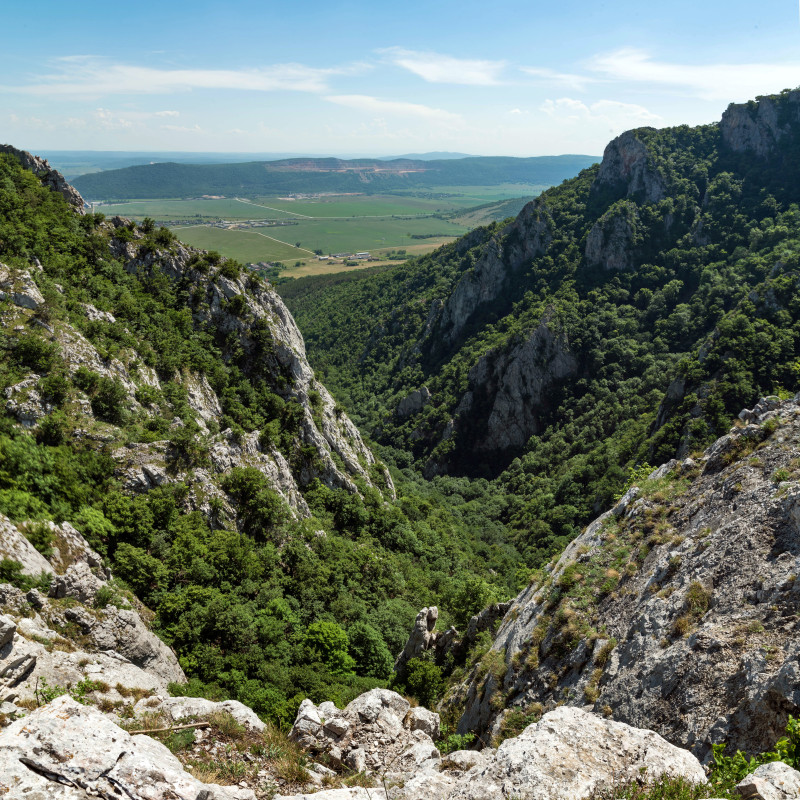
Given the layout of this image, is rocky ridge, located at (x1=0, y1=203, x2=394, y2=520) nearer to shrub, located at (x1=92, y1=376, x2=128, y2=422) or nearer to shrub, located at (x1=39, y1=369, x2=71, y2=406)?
shrub, located at (x1=39, y1=369, x2=71, y2=406)

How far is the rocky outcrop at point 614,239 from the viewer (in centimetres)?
11250

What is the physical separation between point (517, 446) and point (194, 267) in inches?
2921

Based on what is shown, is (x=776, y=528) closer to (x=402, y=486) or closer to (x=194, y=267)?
(x=194, y=267)

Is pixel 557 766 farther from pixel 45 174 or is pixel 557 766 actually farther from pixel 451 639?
pixel 45 174

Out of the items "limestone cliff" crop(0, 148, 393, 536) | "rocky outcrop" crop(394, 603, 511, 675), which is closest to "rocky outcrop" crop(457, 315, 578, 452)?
"limestone cliff" crop(0, 148, 393, 536)

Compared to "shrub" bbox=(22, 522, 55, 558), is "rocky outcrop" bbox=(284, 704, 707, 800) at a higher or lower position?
lower

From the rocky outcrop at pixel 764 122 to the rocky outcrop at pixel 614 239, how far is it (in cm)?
3258

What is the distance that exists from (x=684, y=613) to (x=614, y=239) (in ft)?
380

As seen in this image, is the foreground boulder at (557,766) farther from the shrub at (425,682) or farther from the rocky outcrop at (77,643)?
the shrub at (425,682)

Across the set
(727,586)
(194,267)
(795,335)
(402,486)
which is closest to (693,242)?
(795,335)

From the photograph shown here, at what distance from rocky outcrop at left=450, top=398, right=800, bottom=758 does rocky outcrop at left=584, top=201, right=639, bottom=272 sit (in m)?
101

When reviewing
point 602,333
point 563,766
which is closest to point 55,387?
point 563,766

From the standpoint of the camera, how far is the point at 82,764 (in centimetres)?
920

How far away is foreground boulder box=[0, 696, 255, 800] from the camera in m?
8.60
